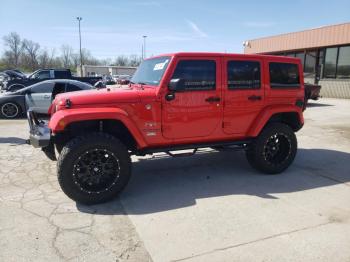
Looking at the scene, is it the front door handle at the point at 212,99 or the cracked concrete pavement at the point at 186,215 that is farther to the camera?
the front door handle at the point at 212,99

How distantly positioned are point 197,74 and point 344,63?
19858 millimetres

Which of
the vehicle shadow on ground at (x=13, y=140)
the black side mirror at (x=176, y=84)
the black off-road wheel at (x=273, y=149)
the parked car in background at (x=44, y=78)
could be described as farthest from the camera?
the parked car in background at (x=44, y=78)

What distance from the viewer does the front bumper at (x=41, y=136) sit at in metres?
4.30

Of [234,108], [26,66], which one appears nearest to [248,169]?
[234,108]

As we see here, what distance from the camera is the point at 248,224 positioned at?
3.65 metres

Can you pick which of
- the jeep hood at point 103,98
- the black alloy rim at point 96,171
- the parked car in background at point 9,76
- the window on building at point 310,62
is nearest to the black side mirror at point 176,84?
the jeep hood at point 103,98

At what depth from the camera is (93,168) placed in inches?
167

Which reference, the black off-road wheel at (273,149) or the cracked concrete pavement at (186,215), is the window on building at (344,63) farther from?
the black off-road wheel at (273,149)

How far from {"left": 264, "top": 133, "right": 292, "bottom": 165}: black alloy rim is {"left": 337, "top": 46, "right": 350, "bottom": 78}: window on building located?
18153 mm

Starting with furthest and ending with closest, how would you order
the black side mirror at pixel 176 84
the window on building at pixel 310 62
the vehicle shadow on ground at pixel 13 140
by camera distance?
1. the window on building at pixel 310 62
2. the vehicle shadow on ground at pixel 13 140
3. the black side mirror at pixel 176 84

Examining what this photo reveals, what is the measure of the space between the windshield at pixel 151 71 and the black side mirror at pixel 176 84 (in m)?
0.29

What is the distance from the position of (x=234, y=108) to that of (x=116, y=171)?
2059 millimetres

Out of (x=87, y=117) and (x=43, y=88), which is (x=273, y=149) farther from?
(x=43, y=88)

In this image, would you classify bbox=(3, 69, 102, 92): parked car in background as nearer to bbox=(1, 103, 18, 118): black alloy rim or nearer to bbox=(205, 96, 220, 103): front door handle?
bbox=(1, 103, 18, 118): black alloy rim
